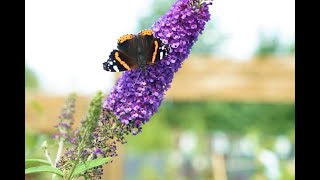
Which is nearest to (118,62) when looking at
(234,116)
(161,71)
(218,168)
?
(161,71)

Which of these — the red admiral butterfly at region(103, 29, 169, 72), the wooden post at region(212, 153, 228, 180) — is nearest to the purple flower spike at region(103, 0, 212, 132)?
the red admiral butterfly at region(103, 29, 169, 72)

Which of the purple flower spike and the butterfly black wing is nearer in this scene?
the purple flower spike

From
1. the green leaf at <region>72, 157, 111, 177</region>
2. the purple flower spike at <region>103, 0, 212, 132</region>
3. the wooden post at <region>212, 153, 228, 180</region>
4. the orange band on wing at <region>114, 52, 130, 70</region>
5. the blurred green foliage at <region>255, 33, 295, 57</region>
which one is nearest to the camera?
the green leaf at <region>72, 157, 111, 177</region>

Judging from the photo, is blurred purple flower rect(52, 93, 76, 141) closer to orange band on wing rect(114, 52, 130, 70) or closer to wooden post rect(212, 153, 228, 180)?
orange band on wing rect(114, 52, 130, 70)

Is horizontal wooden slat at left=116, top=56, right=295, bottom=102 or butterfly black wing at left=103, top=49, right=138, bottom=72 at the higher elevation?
horizontal wooden slat at left=116, top=56, right=295, bottom=102

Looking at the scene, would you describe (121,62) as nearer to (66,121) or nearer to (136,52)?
(136,52)
